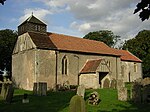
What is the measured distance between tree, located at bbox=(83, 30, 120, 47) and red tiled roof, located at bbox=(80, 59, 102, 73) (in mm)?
38150

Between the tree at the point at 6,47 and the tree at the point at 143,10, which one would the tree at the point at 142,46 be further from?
the tree at the point at 143,10

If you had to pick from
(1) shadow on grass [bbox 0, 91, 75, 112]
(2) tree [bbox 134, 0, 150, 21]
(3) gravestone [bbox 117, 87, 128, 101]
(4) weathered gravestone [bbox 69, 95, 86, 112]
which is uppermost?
(2) tree [bbox 134, 0, 150, 21]

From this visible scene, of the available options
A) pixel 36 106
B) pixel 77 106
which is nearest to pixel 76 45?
pixel 36 106

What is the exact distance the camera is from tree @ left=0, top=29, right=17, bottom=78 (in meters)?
56.3

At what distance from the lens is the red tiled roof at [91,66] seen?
123ft

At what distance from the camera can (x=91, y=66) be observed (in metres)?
38.3

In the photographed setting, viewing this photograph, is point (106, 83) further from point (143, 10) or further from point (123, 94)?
point (143, 10)

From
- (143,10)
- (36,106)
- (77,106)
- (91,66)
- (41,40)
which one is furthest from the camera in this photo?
(91,66)

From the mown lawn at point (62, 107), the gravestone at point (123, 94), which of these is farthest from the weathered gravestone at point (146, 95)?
the gravestone at point (123, 94)

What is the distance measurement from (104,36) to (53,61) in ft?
152

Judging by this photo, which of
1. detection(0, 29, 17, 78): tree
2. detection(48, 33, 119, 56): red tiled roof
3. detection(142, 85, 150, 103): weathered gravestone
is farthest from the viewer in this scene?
detection(0, 29, 17, 78): tree

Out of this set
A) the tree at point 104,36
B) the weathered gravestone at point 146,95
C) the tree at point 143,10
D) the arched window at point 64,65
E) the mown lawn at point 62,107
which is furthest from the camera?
the tree at point 104,36

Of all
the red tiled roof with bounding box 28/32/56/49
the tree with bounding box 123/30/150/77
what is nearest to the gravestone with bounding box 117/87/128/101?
the red tiled roof with bounding box 28/32/56/49

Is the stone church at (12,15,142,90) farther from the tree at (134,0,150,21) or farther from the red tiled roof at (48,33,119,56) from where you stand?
the tree at (134,0,150,21)
